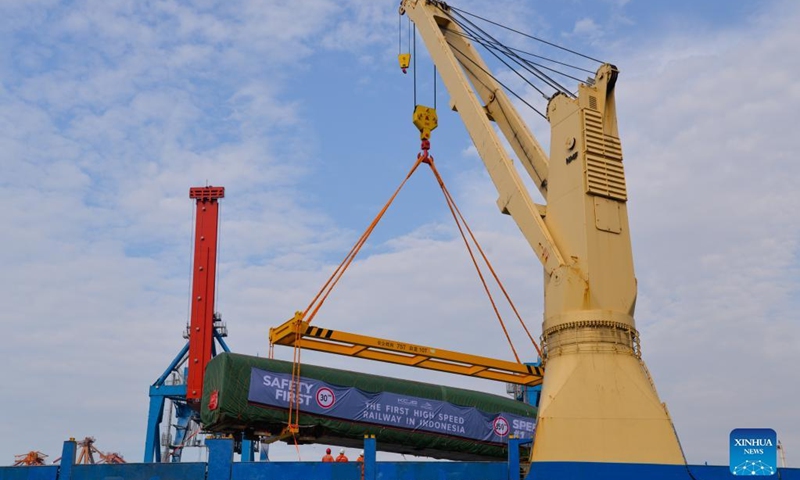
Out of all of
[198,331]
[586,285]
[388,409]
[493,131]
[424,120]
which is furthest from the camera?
[198,331]

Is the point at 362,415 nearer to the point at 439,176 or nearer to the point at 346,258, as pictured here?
the point at 346,258

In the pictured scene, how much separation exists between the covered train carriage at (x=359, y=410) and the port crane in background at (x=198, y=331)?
18594 millimetres

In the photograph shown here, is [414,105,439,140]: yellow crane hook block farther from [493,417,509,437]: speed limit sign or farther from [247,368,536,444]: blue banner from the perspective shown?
[493,417,509,437]: speed limit sign

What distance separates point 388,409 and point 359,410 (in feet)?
3.83

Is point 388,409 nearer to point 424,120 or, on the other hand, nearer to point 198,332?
point 424,120

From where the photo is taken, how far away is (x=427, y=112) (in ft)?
83.1

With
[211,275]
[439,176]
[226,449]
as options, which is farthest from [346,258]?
[211,275]

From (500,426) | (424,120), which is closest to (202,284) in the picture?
(500,426)

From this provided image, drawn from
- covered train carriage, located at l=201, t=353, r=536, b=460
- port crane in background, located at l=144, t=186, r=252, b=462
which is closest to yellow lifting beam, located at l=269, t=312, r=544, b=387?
covered train carriage, located at l=201, t=353, r=536, b=460

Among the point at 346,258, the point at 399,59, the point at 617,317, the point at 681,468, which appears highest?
the point at 399,59

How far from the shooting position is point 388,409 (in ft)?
89.7

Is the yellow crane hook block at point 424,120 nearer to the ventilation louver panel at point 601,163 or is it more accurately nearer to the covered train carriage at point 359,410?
the ventilation louver panel at point 601,163

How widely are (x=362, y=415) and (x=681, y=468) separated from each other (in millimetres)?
12301

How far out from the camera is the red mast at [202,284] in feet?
145
